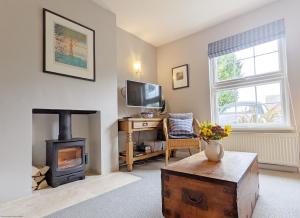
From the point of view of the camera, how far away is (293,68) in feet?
8.21

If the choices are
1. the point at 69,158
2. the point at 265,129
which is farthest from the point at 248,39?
the point at 69,158

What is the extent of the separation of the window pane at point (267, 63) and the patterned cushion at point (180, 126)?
136 centimetres

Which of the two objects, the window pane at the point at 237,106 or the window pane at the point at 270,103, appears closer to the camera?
the window pane at the point at 270,103

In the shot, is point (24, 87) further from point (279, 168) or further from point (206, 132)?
point (279, 168)

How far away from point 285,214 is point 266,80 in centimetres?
196

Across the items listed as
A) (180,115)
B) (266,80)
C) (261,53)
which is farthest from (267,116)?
(180,115)

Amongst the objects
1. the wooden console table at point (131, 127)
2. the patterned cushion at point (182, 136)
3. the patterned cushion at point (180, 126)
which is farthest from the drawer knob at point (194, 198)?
the patterned cushion at point (180, 126)

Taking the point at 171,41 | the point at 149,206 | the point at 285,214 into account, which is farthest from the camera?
the point at 171,41

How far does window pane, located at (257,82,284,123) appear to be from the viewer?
2666mm

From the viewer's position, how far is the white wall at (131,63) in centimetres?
329

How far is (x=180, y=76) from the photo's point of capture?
371cm

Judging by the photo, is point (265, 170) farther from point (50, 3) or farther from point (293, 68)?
point (50, 3)

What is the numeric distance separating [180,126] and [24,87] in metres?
2.23

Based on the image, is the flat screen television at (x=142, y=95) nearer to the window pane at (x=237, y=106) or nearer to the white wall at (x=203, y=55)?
the white wall at (x=203, y=55)
